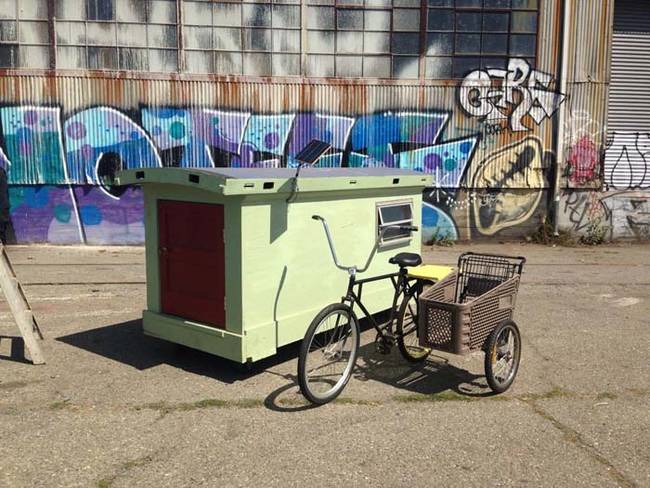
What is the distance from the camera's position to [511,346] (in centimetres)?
537

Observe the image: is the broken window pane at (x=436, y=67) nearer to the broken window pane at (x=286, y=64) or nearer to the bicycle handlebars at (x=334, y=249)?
the broken window pane at (x=286, y=64)

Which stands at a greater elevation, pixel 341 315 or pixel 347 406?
pixel 341 315

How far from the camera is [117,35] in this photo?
40.7ft

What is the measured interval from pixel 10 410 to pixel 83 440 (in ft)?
2.79

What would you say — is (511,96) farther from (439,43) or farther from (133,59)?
(133,59)

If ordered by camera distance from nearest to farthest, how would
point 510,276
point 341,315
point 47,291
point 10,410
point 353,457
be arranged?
point 353,457 < point 10,410 < point 341,315 < point 510,276 < point 47,291

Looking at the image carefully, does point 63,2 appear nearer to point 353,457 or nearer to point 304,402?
point 304,402

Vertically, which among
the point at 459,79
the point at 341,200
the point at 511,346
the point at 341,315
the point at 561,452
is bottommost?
the point at 561,452

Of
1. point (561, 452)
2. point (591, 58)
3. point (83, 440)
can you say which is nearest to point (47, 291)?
point (83, 440)

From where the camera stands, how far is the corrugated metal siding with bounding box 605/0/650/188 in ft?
45.1

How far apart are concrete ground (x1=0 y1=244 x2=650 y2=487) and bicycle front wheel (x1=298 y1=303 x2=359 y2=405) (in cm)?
15

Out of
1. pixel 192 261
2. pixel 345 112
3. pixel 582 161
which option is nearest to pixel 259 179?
pixel 192 261

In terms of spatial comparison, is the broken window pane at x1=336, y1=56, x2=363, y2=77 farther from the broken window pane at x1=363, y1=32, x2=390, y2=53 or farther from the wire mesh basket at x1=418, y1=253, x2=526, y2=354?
the wire mesh basket at x1=418, y1=253, x2=526, y2=354

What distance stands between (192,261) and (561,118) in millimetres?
10213
